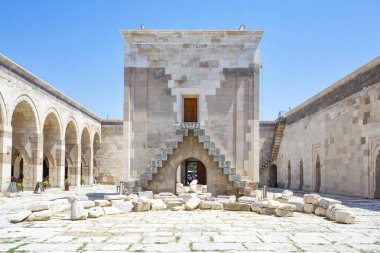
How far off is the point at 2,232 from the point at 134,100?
28.9 ft

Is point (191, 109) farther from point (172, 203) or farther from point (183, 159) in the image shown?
point (172, 203)

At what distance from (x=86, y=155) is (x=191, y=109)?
1522cm

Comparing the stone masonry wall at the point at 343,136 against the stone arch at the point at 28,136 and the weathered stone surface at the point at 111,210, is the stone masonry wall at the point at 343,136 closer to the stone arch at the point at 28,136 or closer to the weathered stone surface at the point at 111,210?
the weathered stone surface at the point at 111,210

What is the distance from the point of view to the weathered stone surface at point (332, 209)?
933 cm

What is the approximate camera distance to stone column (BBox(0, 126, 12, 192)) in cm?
1558

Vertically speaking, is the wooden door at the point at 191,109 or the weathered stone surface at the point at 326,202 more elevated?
the wooden door at the point at 191,109

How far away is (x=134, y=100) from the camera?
15.6m

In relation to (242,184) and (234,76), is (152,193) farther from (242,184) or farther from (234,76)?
(234,76)

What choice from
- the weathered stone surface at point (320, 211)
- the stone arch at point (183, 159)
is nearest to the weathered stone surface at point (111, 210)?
the stone arch at point (183, 159)

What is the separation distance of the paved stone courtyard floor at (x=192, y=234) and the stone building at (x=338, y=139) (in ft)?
20.0

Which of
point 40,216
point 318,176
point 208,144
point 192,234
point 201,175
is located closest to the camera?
point 192,234

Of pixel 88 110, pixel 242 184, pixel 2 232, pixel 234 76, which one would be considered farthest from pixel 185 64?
pixel 88 110

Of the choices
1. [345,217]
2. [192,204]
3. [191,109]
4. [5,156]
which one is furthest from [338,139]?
[5,156]

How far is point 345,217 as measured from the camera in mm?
8789
